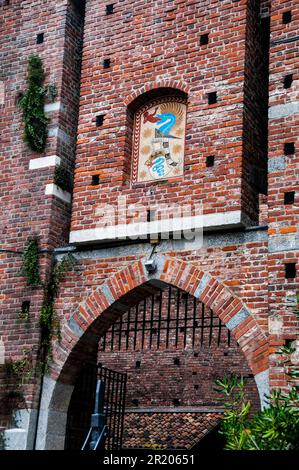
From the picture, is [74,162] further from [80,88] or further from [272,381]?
[272,381]

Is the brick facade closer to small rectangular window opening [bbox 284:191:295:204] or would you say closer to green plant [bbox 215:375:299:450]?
small rectangular window opening [bbox 284:191:295:204]

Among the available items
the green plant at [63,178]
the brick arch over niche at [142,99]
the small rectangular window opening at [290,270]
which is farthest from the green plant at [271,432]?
the green plant at [63,178]

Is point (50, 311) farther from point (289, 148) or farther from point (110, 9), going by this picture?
point (110, 9)

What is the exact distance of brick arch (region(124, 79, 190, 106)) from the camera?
396 inches

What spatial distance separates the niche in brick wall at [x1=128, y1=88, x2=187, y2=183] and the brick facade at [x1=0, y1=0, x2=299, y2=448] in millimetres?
70

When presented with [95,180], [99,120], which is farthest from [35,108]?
[95,180]

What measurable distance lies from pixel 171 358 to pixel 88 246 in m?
6.50

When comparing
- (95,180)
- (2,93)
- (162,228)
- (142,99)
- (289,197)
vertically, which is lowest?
(162,228)

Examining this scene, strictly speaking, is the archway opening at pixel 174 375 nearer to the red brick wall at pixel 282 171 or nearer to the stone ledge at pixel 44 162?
the stone ledge at pixel 44 162

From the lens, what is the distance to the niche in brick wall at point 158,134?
10.1 metres

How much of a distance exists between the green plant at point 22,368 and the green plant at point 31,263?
0.93 metres

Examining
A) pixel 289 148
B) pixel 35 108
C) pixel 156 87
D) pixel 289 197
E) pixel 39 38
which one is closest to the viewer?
pixel 289 197

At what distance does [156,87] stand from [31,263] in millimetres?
2825

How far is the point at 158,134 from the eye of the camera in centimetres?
1032
